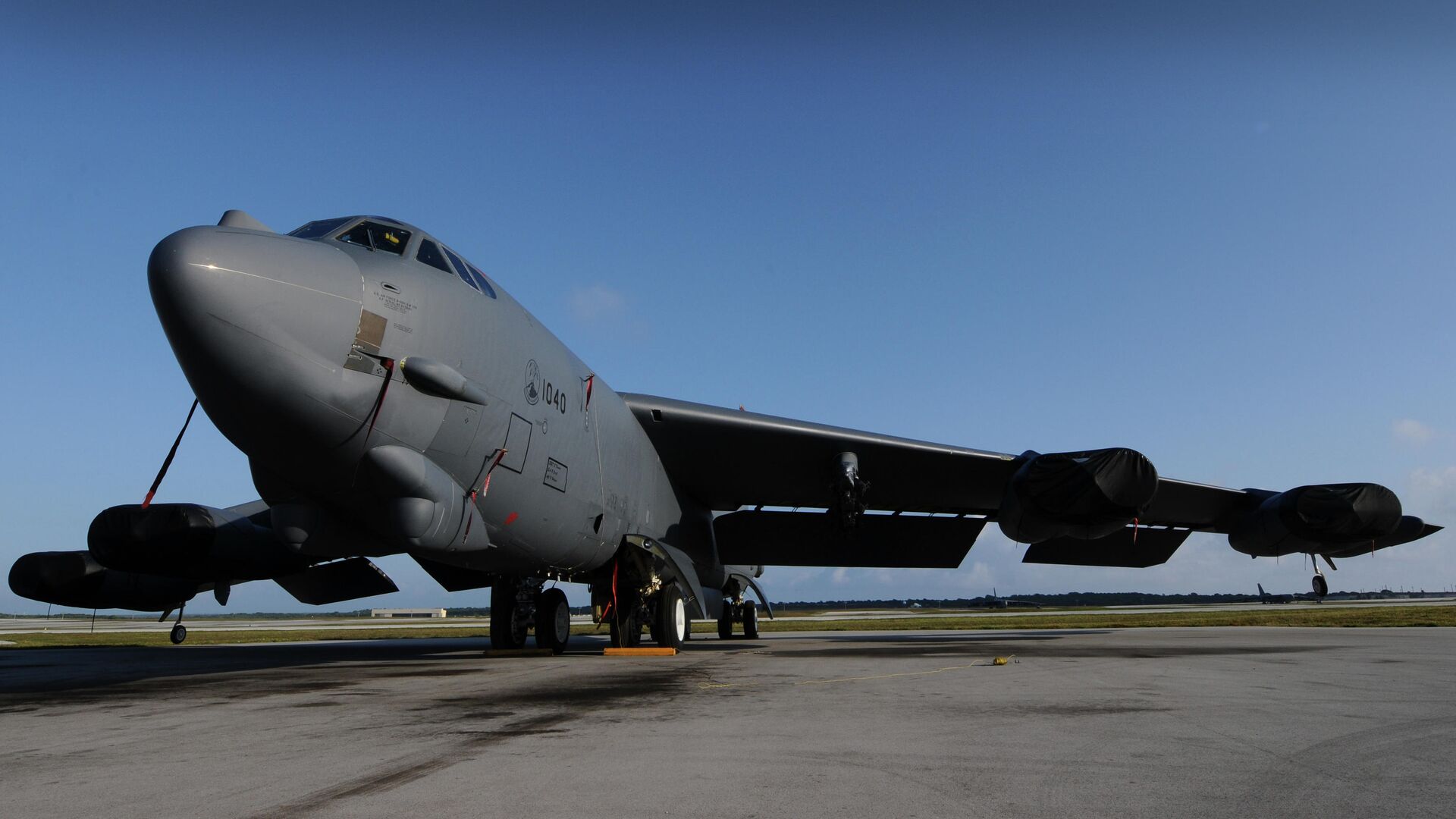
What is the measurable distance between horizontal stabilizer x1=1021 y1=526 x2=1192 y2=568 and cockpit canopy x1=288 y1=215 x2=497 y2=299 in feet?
42.6

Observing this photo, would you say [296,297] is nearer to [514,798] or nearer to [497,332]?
[497,332]

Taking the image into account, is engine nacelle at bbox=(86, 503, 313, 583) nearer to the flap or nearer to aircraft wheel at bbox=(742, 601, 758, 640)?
the flap

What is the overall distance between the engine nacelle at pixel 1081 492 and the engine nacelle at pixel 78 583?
16147 mm

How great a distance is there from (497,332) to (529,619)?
21.0ft

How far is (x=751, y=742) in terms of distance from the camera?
467cm

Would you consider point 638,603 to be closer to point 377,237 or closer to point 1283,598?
point 377,237

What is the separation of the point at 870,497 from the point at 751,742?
12.5 meters

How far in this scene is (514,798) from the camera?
3.40 m

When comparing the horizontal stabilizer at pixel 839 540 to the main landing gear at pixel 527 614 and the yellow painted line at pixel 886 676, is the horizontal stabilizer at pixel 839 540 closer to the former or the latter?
the main landing gear at pixel 527 614

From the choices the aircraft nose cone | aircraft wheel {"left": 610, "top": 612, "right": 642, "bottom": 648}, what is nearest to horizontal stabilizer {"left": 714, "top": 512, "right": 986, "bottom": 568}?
aircraft wheel {"left": 610, "top": 612, "right": 642, "bottom": 648}

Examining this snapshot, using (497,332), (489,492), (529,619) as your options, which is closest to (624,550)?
(529,619)

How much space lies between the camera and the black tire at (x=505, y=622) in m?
14.5

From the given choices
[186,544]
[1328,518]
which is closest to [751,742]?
[186,544]

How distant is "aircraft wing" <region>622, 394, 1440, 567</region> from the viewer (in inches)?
568
